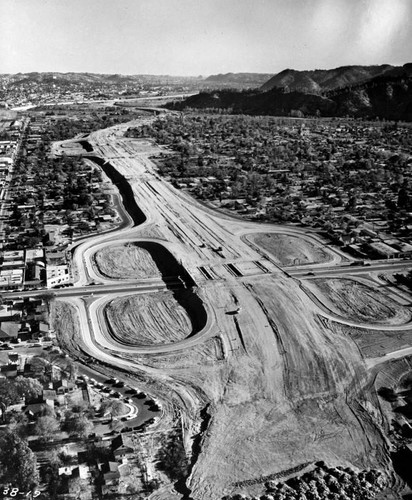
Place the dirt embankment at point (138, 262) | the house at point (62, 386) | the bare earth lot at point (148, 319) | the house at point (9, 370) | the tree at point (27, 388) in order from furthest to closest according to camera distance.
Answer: the dirt embankment at point (138, 262) < the bare earth lot at point (148, 319) < the house at point (9, 370) < the house at point (62, 386) < the tree at point (27, 388)

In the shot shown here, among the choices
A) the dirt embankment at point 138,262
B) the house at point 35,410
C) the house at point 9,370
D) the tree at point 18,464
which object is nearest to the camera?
the tree at point 18,464

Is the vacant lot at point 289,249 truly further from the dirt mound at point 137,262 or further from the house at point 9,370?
the house at point 9,370

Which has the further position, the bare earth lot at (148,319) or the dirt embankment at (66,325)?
the bare earth lot at (148,319)

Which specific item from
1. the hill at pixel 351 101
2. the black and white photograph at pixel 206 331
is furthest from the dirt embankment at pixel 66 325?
the hill at pixel 351 101

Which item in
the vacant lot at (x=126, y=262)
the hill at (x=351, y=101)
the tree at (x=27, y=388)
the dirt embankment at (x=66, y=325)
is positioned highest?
the hill at (x=351, y=101)

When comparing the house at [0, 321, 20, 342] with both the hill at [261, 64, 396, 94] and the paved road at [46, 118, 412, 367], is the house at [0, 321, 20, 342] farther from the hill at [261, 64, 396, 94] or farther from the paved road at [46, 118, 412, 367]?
the hill at [261, 64, 396, 94]

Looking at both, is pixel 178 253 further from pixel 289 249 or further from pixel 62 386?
pixel 62 386

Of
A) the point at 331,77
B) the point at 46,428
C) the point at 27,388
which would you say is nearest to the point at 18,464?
the point at 46,428

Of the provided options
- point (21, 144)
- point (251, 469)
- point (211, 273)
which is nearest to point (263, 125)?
point (21, 144)
